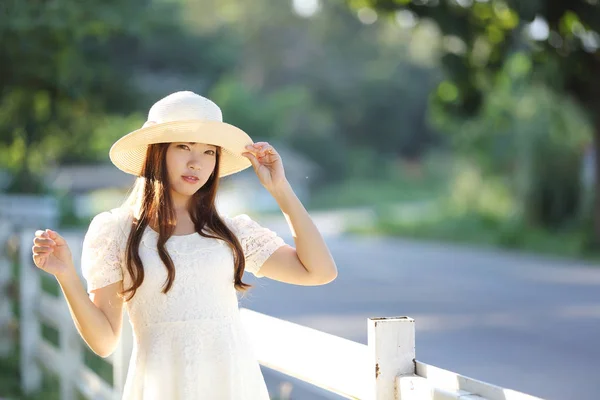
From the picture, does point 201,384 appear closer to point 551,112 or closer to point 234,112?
point 551,112

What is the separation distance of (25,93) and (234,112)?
150ft

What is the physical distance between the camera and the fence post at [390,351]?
2820mm

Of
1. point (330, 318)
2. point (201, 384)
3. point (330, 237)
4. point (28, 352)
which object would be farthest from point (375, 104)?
point (201, 384)

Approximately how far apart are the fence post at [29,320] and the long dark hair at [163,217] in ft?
19.0

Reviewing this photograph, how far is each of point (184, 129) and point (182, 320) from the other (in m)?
0.54

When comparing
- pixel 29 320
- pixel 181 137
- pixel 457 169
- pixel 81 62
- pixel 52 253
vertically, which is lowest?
pixel 52 253

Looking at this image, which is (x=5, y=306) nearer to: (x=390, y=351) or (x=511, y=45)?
(x=390, y=351)

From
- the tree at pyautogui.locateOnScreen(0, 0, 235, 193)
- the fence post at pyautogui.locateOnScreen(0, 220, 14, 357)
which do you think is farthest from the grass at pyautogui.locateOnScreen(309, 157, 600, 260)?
the fence post at pyautogui.locateOnScreen(0, 220, 14, 357)

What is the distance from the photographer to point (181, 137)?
3145mm

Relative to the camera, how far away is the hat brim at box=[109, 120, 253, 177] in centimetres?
313

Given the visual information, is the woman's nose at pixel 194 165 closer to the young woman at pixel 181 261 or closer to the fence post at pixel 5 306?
the young woman at pixel 181 261

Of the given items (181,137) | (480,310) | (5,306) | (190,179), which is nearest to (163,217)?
(190,179)

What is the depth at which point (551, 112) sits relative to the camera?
28.3 meters

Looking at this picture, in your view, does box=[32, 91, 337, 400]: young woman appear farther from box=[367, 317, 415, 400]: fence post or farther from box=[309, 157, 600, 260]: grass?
box=[309, 157, 600, 260]: grass
